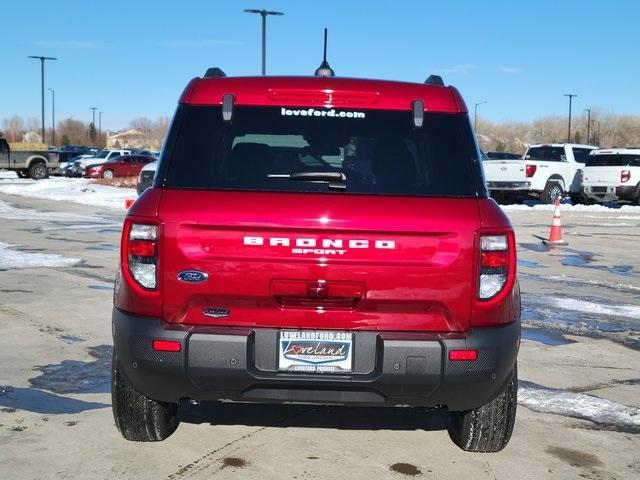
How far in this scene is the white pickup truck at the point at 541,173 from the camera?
24.5 metres

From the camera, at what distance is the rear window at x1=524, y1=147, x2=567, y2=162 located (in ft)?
84.3

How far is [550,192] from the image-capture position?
82.6 ft

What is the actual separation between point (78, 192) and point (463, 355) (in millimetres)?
28415

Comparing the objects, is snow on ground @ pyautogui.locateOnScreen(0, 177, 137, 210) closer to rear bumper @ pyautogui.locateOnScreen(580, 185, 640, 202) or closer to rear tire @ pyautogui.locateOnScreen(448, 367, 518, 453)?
rear bumper @ pyautogui.locateOnScreen(580, 185, 640, 202)

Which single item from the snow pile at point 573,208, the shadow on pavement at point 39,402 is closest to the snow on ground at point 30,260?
the shadow on pavement at point 39,402

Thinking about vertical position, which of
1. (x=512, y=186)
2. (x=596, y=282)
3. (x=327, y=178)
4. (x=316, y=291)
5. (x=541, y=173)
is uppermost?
(x=541, y=173)

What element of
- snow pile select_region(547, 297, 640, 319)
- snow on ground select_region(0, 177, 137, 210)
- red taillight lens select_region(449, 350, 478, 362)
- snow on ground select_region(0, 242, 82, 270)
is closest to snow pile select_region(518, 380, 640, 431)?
red taillight lens select_region(449, 350, 478, 362)

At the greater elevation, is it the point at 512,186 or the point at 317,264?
the point at 512,186

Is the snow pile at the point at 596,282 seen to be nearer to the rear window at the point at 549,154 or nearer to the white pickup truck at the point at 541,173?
the white pickup truck at the point at 541,173

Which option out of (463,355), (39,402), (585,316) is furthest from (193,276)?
(585,316)

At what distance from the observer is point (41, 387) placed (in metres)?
5.31

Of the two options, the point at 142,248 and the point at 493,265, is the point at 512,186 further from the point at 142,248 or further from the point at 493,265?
the point at 142,248

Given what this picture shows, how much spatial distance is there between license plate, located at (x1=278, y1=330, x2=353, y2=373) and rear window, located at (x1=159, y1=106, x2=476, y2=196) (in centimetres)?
67

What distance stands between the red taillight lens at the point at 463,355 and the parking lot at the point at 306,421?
0.75m
